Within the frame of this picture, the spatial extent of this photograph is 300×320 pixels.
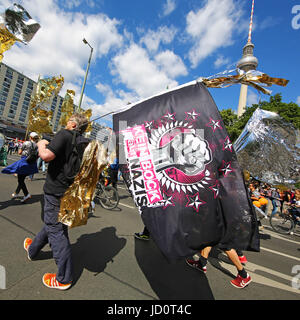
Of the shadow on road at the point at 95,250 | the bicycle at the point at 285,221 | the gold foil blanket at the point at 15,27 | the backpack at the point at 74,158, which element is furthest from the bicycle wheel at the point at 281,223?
the gold foil blanket at the point at 15,27

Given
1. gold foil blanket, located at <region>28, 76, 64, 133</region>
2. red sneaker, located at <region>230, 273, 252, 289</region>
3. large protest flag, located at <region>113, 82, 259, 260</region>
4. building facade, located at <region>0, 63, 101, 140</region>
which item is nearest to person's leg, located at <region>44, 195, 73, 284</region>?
large protest flag, located at <region>113, 82, 259, 260</region>

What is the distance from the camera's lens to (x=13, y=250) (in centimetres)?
245

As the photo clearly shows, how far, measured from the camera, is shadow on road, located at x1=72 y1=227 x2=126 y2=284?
2389mm

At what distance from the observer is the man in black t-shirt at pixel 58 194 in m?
1.87

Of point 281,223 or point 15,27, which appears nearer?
point 15,27

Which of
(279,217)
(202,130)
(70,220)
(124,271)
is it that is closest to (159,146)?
(202,130)

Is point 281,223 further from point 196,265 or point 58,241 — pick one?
point 58,241

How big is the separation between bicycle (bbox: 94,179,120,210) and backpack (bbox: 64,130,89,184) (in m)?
3.49

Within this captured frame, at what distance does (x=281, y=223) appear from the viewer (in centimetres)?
691

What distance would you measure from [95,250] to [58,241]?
1064 millimetres

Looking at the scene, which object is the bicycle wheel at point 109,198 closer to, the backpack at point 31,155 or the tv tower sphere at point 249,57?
Answer: the backpack at point 31,155

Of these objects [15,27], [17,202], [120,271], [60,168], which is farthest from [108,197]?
[15,27]

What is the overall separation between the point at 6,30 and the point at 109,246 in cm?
424
